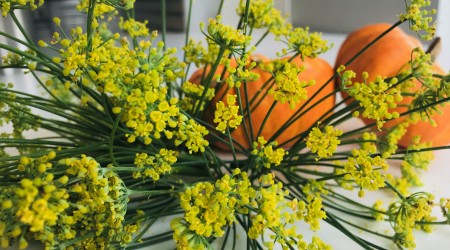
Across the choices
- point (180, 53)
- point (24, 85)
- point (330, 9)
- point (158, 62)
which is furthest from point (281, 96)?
point (330, 9)

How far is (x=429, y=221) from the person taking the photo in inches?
16.9

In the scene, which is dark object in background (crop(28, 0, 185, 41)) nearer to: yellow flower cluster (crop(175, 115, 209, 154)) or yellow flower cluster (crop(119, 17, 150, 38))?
yellow flower cluster (crop(119, 17, 150, 38))

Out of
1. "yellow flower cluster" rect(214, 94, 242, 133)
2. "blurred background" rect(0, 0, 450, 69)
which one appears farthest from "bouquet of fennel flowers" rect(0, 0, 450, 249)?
"blurred background" rect(0, 0, 450, 69)

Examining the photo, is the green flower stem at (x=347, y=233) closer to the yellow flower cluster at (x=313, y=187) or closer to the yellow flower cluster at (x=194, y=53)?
the yellow flower cluster at (x=313, y=187)

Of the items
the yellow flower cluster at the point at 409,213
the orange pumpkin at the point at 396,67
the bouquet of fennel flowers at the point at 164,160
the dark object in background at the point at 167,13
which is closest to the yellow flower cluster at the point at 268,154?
the bouquet of fennel flowers at the point at 164,160

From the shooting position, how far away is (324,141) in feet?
1.12

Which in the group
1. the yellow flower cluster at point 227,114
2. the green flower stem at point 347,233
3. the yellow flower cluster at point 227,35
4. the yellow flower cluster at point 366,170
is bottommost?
the green flower stem at point 347,233

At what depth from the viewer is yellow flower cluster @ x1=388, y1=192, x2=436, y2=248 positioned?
1.15 feet

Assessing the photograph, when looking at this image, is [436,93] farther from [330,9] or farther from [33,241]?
[330,9]

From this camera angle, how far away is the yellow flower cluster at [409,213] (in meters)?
0.35

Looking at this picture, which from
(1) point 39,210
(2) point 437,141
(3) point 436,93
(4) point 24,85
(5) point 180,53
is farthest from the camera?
(5) point 180,53

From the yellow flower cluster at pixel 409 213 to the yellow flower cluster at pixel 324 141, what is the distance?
0.08 metres

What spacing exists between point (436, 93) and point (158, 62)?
22 cm

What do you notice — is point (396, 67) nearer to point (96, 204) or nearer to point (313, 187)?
point (313, 187)
